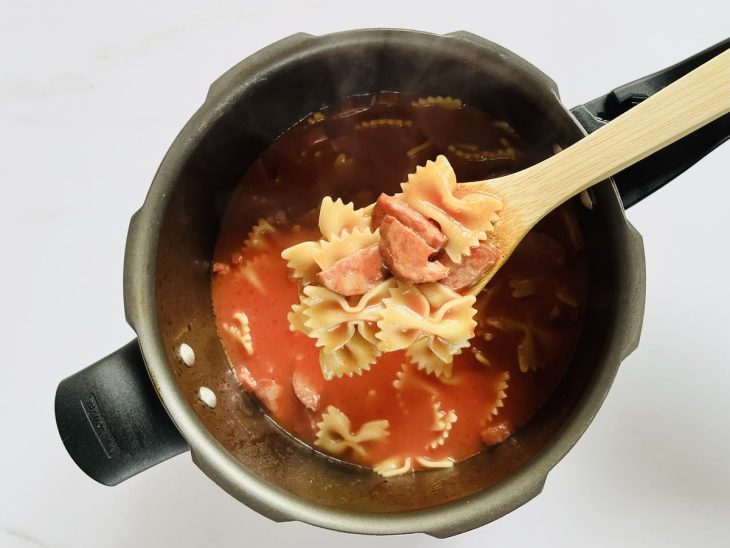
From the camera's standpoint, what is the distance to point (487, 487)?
1.32 m

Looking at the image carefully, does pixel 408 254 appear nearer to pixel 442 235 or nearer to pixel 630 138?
pixel 442 235

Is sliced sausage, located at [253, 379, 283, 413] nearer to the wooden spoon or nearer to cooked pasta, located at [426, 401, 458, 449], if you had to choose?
cooked pasta, located at [426, 401, 458, 449]

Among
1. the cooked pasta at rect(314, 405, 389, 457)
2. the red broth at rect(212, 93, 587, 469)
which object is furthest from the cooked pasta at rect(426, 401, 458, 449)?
the cooked pasta at rect(314, 405, 389, 457)

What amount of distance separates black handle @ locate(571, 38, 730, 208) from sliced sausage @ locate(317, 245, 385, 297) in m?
0.51

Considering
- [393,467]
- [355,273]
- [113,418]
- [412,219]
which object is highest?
[412,219]

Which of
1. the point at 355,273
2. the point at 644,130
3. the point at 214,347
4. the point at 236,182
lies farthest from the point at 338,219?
the point at 644,130

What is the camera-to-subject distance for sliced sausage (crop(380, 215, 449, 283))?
1.25m

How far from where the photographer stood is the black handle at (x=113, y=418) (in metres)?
1.24

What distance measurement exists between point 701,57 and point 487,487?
3.15 feet

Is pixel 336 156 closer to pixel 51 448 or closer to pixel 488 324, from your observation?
pixel 488 324

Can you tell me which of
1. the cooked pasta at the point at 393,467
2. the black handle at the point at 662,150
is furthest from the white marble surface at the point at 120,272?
the black handle at the point at 662,150

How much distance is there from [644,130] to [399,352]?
0.76 metres

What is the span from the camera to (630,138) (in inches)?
48.4

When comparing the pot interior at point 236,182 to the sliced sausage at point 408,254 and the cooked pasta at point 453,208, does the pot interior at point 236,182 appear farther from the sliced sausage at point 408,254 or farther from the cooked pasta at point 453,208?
the sliced sausage at point 408,254
